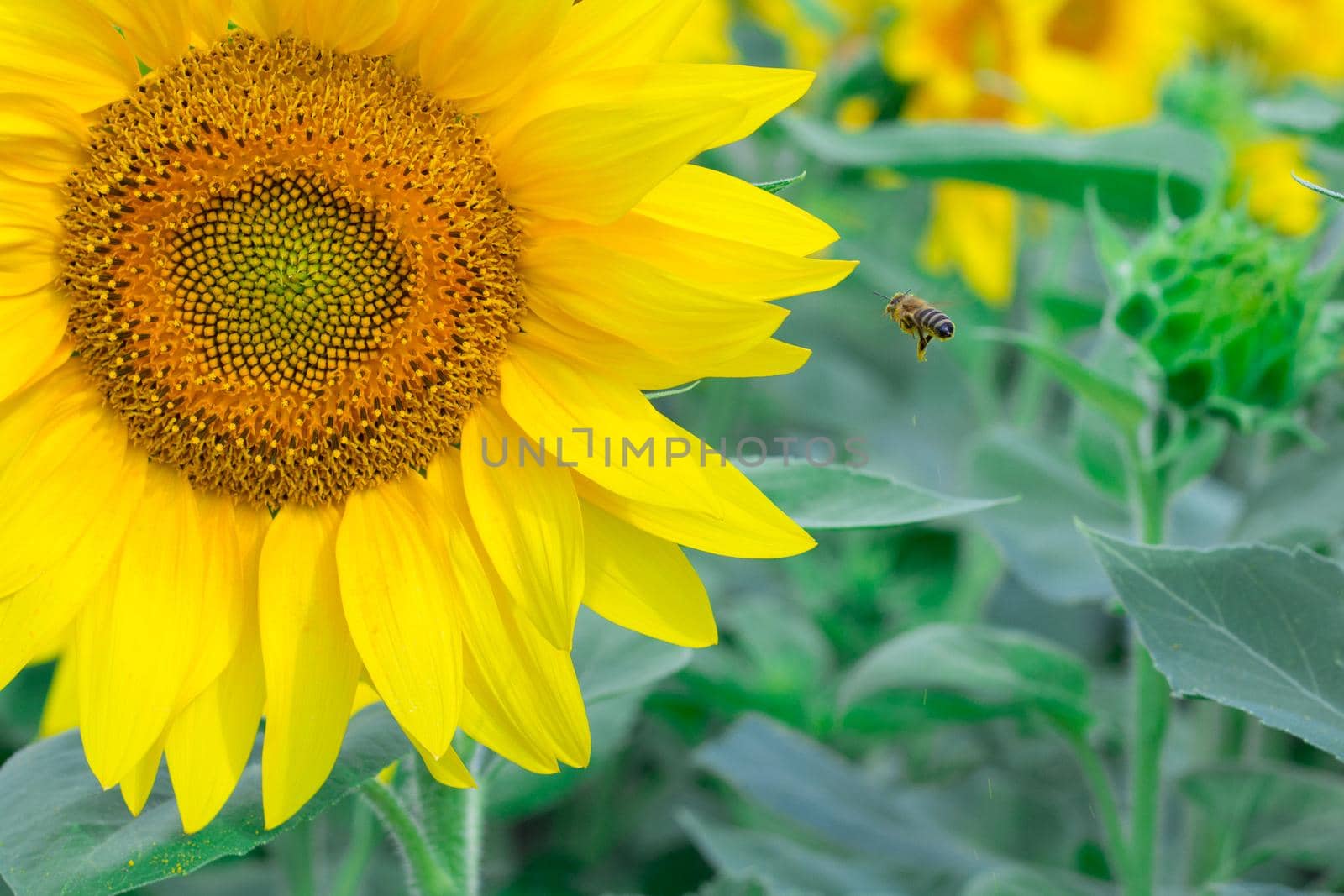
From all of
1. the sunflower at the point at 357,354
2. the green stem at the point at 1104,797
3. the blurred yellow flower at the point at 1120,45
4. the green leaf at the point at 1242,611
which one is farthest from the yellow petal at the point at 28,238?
the blurred yellow flower at the point at 1120,45

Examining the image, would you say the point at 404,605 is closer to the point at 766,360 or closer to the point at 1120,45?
the point at 766,360

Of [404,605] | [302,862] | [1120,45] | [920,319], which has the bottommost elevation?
[302,862]

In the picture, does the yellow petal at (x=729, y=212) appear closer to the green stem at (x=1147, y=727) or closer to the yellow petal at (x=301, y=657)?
the yellow petal at (x=301, y=657)

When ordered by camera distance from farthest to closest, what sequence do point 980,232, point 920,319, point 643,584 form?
point 980,232 → point 920,319 → point 643,584

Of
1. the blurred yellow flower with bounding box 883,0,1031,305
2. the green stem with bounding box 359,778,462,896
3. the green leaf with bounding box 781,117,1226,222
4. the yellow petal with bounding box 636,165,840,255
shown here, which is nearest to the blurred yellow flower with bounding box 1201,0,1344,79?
the blurred yellow flower with bounding box 883,0,1031,305

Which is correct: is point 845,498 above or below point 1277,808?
above

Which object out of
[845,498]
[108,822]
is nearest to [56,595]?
[108,822]
